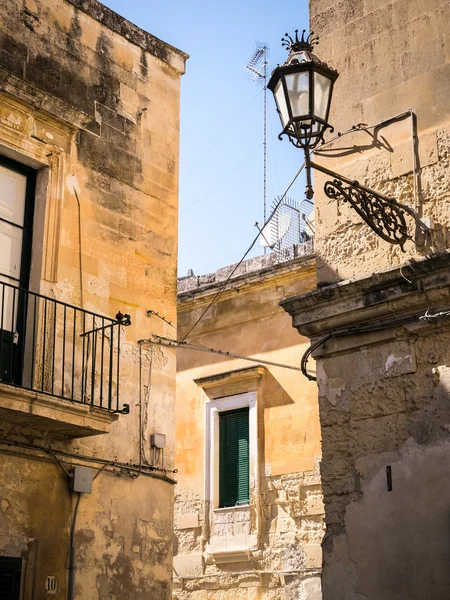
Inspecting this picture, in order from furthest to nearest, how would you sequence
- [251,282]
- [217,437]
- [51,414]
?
[251,282], [217,437], [51,414]

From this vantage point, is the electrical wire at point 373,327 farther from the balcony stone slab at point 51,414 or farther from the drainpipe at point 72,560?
the drainpipe at point 72,560

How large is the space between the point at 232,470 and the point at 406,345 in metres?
8.58

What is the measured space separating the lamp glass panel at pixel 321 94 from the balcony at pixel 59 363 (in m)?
3.20

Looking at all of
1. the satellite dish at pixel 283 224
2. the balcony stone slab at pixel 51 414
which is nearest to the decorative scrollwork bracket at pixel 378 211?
the balcony stone slab at pixel 51 414

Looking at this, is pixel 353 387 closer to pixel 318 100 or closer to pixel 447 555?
pixel 447 555

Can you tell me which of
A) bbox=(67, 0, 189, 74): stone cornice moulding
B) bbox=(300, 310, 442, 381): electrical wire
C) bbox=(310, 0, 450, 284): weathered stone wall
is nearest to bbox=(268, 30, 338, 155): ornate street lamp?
bbox=(310, 0, 450, 284): weathered stone wall

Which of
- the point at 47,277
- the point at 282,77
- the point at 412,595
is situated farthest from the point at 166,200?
the point at 412,595

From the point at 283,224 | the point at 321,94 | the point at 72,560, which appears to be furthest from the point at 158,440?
the point at 283,224

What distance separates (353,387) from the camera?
21.2ft

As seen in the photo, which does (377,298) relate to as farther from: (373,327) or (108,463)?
(108,463)

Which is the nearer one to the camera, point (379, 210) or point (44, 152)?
point (379, 210)

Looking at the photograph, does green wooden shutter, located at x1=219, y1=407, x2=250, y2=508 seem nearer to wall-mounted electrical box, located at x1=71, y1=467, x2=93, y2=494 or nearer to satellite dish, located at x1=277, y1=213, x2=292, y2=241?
satellite dish, located at x1=277, y1=213, x2=292, y2=241

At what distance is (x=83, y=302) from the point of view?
9.37 metres

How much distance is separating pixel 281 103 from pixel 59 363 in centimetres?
382
